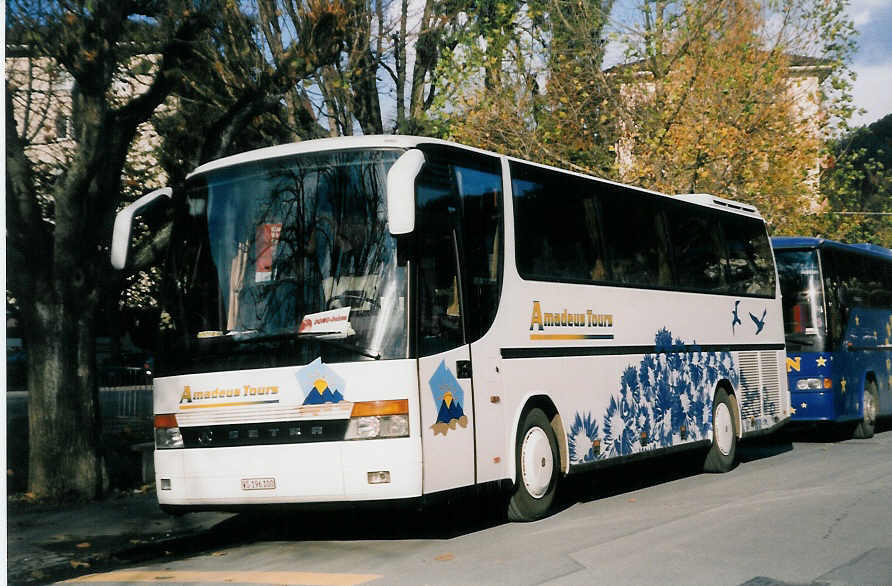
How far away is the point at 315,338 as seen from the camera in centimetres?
879

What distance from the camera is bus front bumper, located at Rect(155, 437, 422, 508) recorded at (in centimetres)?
860

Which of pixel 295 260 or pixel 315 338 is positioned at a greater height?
pixel 295 260

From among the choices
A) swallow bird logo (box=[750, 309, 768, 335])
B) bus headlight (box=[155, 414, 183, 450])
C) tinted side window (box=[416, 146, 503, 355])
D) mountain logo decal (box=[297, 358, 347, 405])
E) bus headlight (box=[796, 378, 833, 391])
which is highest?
tinted side window (box=[416, 146, 503, 355])

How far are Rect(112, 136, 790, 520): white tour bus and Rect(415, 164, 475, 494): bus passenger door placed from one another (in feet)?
0.06

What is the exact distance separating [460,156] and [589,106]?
16750mm

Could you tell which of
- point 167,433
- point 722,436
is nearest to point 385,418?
point 167,433

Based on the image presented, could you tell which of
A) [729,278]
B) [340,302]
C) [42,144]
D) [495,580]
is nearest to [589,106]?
[729,278]

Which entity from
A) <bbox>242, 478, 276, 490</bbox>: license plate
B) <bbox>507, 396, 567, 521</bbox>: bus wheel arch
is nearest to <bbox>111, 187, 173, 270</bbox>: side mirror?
<bbox>242, 478, 276, 490</bbox>: license plate

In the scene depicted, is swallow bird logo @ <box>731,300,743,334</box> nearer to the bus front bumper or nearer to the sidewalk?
the sidewalk

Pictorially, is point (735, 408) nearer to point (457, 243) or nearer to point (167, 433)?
point (457, 243)

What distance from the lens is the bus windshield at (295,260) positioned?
8.79 metres

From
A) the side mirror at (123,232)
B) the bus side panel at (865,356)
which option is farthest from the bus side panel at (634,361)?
the side mirror at (123,232)

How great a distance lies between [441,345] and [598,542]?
77.7 inches

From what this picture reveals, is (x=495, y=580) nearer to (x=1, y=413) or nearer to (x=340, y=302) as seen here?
(x=340, y=302)
